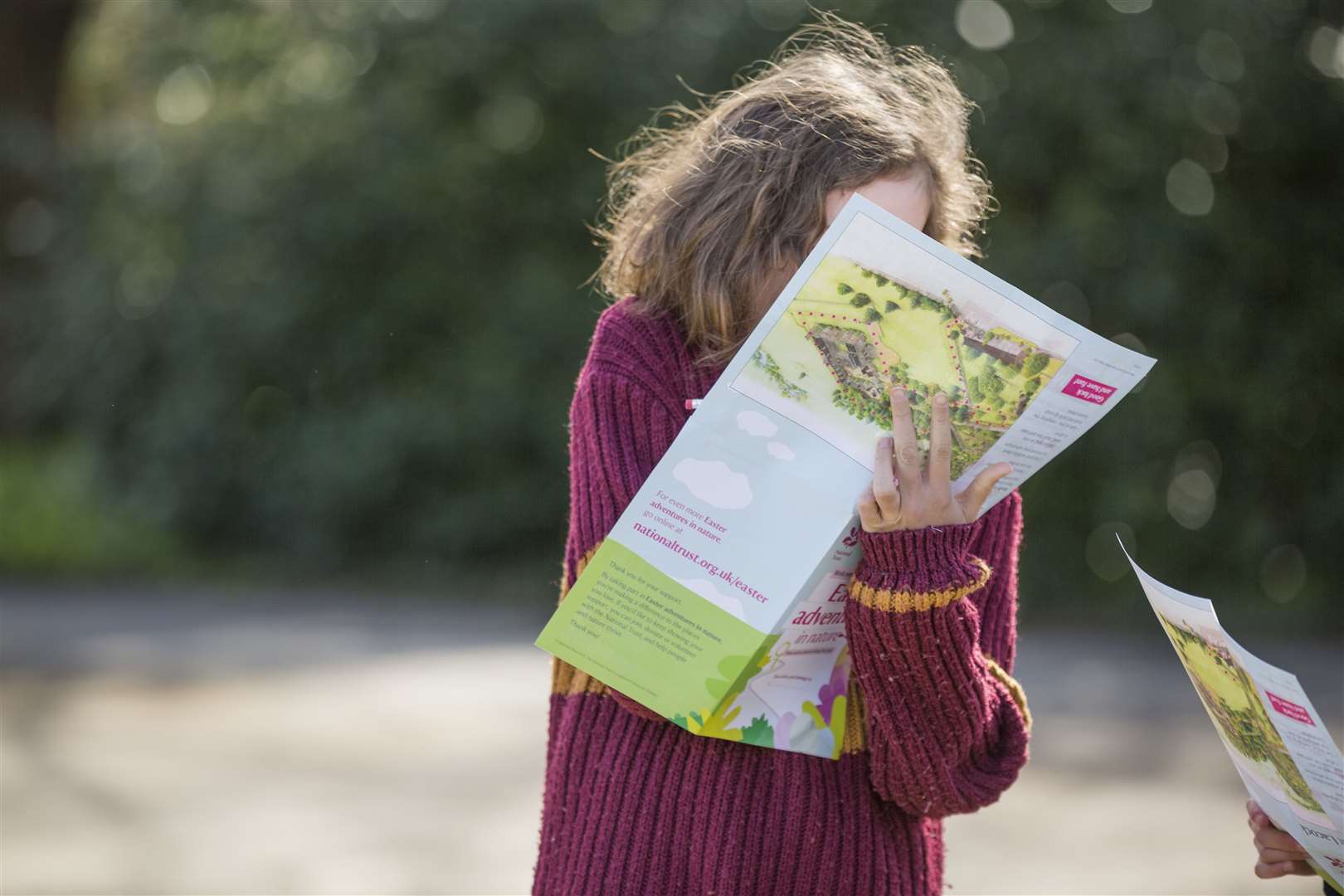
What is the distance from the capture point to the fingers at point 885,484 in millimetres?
1374

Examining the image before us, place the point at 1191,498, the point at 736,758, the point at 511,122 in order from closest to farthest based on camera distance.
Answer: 1. the point at 736,758
2. the point at 1191,498
3. the point at 511,122

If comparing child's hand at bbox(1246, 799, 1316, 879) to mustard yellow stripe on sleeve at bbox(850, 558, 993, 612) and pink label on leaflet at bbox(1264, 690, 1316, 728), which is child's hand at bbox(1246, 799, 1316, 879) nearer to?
pink label on leaflet at bbox(1264, 690, 1316, 728)

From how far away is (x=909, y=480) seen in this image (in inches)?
54.4

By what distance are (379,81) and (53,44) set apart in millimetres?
5276

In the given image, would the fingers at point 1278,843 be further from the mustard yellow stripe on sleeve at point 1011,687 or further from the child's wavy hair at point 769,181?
the child's wavy hair at point 769,181

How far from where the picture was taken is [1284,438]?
663cm

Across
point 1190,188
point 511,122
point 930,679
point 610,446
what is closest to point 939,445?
point 930,679

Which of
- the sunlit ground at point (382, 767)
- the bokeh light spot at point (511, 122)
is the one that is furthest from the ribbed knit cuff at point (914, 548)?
the bokeh light spot at point (511, 122)

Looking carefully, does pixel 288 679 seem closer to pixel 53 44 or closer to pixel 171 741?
pixel 171 741

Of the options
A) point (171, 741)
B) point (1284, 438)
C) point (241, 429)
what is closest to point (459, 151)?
point (241, 429)

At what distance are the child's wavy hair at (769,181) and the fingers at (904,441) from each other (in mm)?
251

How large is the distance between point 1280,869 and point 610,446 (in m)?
0.96

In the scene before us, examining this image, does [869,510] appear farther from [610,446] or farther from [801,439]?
[610,446]

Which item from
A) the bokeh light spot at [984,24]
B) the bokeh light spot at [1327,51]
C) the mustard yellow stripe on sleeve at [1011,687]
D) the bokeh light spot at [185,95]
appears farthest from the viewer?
the bokeh light spot at [185,95]
